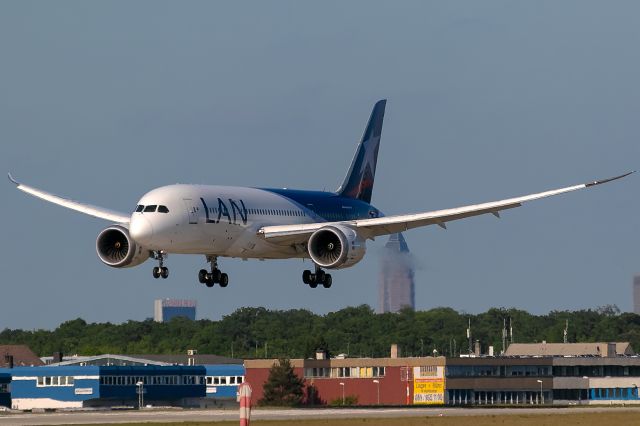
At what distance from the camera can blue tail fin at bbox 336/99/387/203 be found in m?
110

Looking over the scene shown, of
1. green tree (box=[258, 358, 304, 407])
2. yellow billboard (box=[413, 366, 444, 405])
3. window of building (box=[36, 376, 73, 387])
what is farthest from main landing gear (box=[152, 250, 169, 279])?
window of building (box=[36, 376, 73, 387])

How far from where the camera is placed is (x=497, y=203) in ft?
313

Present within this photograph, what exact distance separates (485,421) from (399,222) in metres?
13.2

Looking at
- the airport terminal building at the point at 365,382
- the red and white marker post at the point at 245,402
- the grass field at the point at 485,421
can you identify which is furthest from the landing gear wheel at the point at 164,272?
the airport terminal building at the point at 365,382

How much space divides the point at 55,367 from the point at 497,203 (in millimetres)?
98120

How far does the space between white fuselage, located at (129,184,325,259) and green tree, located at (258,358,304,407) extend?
64.5 m

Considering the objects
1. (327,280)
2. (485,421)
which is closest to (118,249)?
(327,280)

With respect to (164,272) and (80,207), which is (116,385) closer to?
(80,207)

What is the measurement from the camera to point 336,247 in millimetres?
95500

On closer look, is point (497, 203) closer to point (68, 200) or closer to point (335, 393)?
point (68, 200)

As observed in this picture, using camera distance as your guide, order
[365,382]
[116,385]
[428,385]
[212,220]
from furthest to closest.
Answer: [116,385]
[365,382]
[428,385]
[212,220]

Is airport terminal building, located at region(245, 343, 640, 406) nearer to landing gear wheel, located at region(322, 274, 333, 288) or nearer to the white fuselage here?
landing gear wheel, located at region(322, 274, 333, 288)

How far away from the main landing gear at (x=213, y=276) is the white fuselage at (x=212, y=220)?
2.70m

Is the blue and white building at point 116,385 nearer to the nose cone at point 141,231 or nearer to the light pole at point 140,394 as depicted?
the light pole at point 140,394
